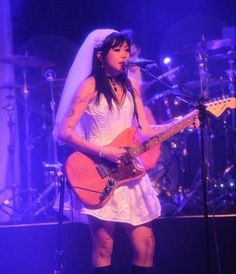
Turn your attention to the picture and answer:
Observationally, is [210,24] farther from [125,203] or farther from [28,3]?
[125,203]

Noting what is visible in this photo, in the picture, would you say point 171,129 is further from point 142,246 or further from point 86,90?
point 142,246

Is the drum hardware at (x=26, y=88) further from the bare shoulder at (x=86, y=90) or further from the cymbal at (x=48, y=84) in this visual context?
the bare shoulder at (x=86, y=90)

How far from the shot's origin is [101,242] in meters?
3.79

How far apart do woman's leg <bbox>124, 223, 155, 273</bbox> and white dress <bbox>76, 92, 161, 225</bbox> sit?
0.07m

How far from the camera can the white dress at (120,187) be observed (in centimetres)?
378

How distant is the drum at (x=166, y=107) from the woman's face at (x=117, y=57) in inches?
105

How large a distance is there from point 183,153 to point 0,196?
7.77ft

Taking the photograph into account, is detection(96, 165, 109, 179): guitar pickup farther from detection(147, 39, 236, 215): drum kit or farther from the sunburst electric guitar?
detection(147, 39, 236, 215): drum kit

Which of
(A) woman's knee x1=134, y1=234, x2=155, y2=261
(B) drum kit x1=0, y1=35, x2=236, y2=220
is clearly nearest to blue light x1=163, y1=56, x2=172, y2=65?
(B) drum kit x1=0, y1=35, x2=236, y2=220

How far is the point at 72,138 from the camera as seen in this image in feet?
12.5

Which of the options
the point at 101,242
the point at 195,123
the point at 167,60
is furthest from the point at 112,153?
the point at 167,60

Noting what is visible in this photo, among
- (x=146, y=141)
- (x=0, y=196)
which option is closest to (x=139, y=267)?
(x=146, y=141)

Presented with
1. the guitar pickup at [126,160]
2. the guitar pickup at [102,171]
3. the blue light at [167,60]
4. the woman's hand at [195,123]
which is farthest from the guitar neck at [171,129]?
the blue light at [167,60]

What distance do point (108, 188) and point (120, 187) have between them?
10 centimetres
